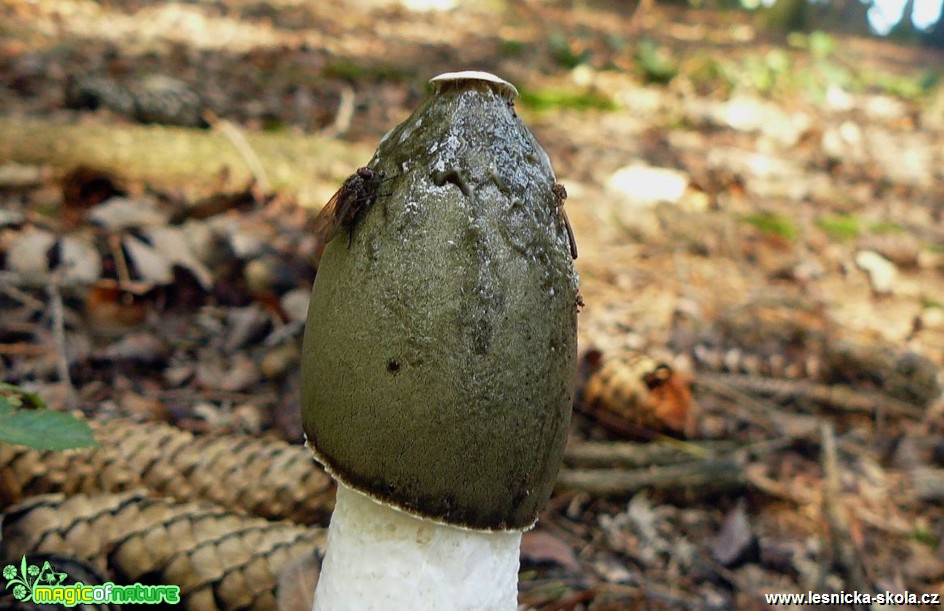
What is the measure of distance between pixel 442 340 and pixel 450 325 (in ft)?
0.12

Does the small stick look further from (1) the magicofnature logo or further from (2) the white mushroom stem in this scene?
(2) the white mushroom stem

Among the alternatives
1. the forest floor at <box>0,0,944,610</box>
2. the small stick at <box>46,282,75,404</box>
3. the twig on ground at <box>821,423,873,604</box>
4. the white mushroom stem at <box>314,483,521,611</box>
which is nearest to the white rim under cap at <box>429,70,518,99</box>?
the white mushroom stem at <box>314,483,521,611</box>

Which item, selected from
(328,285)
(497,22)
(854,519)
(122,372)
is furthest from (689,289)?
(497,22)

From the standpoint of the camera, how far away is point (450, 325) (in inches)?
59.6

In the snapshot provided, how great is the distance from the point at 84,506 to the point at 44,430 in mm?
402

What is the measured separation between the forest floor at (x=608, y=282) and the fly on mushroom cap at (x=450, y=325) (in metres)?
1.07

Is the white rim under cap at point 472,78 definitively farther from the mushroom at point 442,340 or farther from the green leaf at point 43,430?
the green leaf at point 43,430

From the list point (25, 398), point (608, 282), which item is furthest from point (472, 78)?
point (608, 282)

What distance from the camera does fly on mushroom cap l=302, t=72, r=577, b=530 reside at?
152cm

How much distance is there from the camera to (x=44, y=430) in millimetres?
1715

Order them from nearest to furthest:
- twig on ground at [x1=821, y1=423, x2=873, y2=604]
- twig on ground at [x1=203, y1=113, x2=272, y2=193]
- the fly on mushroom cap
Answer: the fly on mushroom cap → twig on ground at [x1=821, y1=423, x2=873, y2=604] → twig on ground at [x1=203, y1=113, x2=272, y2=193]

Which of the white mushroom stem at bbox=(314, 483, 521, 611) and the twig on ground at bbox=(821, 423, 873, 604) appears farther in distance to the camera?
the twig on ground at bbox=(821, 423, 873, 604)

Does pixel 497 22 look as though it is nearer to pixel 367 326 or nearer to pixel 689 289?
pixel 689 289

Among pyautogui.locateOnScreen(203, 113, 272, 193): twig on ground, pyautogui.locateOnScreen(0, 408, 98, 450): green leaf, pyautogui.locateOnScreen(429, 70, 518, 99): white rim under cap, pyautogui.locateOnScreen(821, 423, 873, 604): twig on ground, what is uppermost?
pyautogui.locateOnScreen(429, 70, 518, 99): white rim under cap
